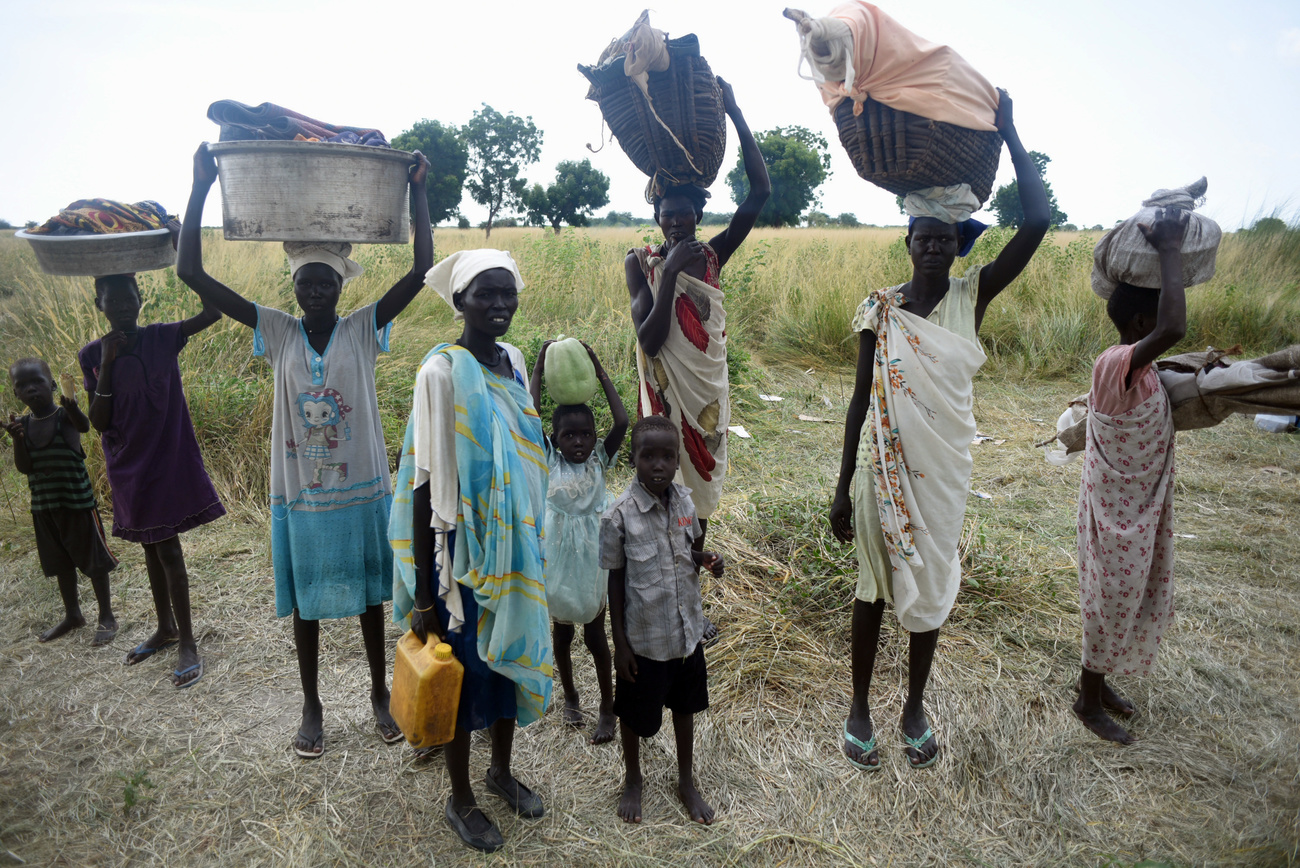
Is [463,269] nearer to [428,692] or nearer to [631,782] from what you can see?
[428,692]

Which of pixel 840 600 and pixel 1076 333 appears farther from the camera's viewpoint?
pixel 1076 333

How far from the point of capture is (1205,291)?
8672mm

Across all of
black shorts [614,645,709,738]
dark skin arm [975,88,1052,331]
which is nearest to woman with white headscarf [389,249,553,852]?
black shorts [614,645,709,738]

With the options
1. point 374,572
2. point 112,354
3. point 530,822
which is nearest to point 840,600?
point 530,822

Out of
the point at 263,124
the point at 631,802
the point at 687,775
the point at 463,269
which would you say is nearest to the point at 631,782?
the point at 631,802

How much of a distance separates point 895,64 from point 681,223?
3.27 feet

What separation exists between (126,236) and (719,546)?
9.02ft

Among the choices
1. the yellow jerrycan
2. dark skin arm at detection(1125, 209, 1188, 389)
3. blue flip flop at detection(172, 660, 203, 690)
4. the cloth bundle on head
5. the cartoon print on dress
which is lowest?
blue flip flop at detection(172, 660, 203, 690)

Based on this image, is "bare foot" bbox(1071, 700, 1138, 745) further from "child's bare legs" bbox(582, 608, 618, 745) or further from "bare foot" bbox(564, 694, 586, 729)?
"bare foot" bbox(564, 694, 586, 729)

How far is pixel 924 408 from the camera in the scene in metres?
2.29

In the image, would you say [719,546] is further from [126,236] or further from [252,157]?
[126,236]

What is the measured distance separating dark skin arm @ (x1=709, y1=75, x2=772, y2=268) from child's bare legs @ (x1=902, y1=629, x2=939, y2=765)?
1617 mm

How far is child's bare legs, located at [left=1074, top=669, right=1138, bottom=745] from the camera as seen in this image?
2500mm

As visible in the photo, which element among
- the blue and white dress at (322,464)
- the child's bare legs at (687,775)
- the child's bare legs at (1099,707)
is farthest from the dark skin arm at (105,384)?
the child's bare legs at (1099,707)
